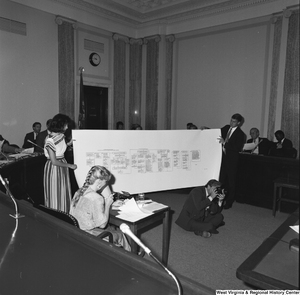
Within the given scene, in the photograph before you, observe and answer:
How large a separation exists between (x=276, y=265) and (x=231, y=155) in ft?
11.7

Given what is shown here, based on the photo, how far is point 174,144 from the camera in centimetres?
336

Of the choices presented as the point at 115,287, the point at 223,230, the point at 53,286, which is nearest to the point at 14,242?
the point at 53,286

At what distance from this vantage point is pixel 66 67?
6484 millimetres

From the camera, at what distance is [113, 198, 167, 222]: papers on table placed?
2208mm

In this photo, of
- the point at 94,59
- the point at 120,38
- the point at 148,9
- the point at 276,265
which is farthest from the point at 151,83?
the point at 276,265

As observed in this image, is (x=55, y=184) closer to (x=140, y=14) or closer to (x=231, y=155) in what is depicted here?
(x=231, y=155)

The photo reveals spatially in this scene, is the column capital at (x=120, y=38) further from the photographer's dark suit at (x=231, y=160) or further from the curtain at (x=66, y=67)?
the photographer's dark suit at (x=231, y=160)

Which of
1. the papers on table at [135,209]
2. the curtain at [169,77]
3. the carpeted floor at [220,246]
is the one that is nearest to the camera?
the papers on table at [135,209]

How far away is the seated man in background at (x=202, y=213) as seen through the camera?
3.33m

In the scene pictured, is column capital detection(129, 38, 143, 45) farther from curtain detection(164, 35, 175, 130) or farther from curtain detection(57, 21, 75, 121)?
curtain detection(57, 21, 75, 121)

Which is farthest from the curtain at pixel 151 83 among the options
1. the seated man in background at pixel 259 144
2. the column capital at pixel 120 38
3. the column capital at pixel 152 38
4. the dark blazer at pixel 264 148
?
the dark blazer at pixel 264 148

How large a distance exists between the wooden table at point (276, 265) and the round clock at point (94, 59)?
21.7ft

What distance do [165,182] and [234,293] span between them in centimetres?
245

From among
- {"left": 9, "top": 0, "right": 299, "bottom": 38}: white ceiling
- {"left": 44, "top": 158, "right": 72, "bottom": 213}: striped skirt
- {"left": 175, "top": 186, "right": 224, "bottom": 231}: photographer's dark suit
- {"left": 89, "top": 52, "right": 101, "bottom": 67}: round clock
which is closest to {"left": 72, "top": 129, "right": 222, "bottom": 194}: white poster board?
{"left": 175, "top": 186, "right": 224, "bottom": 231}: photographer's dark suit
